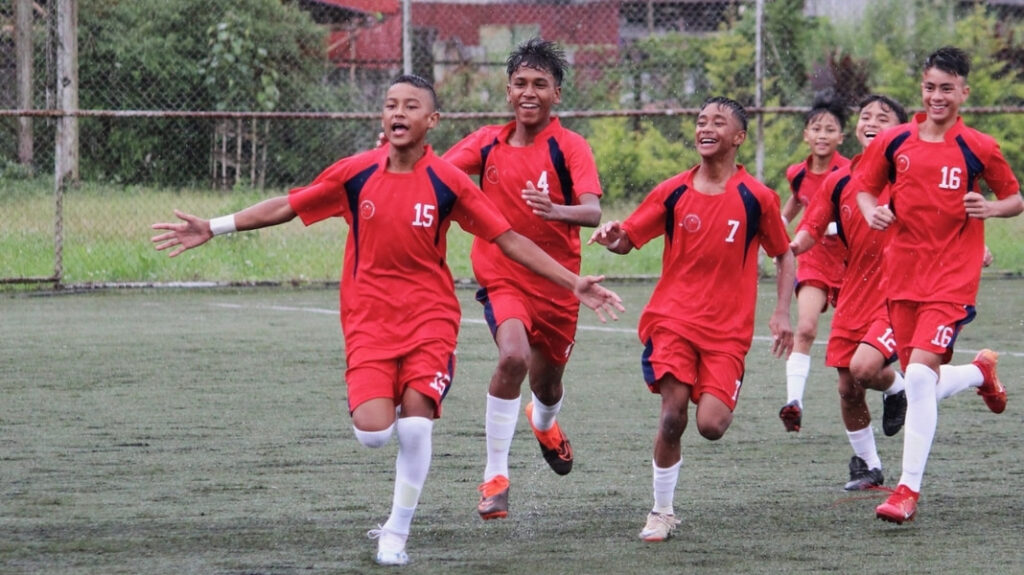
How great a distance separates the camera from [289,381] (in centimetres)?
1048

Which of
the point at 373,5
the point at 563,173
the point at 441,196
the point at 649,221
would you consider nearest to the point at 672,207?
the point at 649,221

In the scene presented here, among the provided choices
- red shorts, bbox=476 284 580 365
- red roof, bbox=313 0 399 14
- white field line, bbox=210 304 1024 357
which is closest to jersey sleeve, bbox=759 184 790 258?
red shorts, bbox=476 284 580 365

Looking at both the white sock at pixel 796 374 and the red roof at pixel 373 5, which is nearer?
the white sock at pixel 796 374

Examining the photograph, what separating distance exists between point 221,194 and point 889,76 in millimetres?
10179

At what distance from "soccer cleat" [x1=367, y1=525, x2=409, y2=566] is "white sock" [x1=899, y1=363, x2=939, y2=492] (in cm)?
224

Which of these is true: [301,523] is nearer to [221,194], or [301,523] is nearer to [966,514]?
[966,514]

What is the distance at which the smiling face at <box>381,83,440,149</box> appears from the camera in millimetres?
6047

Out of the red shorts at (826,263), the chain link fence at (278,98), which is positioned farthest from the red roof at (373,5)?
the red shorts at (826,263)

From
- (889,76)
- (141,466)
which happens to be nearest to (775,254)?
(141,466)

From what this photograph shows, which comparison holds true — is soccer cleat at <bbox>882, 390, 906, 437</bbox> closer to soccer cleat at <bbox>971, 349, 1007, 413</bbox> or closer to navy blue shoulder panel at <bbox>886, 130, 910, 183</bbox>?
soccer cleat at <bbox>971, 349, 1007, 413</bbox>

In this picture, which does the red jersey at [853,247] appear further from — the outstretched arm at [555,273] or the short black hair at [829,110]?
the outstretched arm at [555,273]

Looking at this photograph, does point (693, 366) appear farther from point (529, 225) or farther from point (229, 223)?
point (229, 223)

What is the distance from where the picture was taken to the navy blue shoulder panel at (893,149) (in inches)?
279

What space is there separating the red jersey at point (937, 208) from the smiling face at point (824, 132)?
5.66 ft
